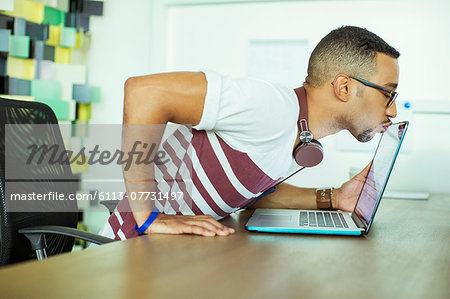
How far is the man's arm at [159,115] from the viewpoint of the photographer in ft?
3.23

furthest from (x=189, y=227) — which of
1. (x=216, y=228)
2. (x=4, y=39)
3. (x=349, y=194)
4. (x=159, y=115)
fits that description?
(x=4, y=39)

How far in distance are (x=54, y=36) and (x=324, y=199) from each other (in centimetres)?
227

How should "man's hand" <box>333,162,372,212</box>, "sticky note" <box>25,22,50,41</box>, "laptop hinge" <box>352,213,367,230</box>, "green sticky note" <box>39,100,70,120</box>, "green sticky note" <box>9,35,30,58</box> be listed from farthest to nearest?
1. "green sticky note" <box>39,100,70,120</box>
2. "sticky note" <box>25,22,50,41</box>
3. "green sticky note" <box>9,35,30,58</box>
4. "man's hand" <box>333,162,372,212</box>
5. "laptop hinge" <box>352,213,367,230</box>

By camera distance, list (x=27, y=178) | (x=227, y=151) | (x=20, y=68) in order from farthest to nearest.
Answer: (x=20, y=68)
(x=27, y=178)
(x=227, y=151)

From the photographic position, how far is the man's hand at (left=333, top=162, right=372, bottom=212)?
4.72 ft

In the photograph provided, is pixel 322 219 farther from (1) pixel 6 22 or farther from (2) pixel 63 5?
(2) pixel 63 5

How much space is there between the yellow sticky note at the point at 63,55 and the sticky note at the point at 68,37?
5 centimetres

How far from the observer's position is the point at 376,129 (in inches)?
51.9

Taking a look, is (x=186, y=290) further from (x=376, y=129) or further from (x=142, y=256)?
(x=376, y=129)

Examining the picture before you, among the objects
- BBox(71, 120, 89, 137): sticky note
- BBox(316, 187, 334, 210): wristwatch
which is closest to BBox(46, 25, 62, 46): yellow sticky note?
BBox(71, 120, 89, 137): sticky note

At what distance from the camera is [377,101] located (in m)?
1.25

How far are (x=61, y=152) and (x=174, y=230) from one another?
0.72 m

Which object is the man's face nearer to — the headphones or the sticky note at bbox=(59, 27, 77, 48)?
the headphones

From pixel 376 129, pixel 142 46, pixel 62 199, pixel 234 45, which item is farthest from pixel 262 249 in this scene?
pixel 142 46
